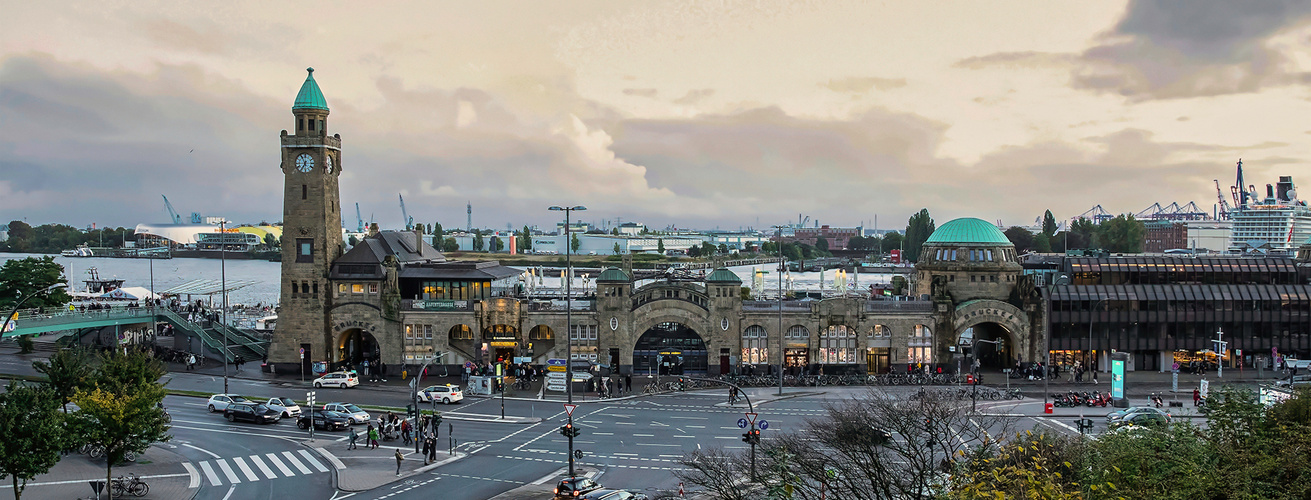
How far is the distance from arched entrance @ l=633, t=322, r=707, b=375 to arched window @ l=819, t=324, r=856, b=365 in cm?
1091

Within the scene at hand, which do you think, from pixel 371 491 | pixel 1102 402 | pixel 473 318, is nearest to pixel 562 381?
pixel 473 318

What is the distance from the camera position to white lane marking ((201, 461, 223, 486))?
149 ft

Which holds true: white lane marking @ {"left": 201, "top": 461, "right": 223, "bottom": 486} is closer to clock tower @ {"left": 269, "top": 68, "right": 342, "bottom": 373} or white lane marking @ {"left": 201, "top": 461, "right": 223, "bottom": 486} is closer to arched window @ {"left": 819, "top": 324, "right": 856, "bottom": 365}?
clock tower @ {"left": 269, "top": 68, "right": 342, "bottom": 373}

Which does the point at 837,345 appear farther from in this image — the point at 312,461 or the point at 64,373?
the point at 64,373

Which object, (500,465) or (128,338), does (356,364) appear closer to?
(128,338)

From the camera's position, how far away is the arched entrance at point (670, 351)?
81.2 metres

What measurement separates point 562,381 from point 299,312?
28.3 m

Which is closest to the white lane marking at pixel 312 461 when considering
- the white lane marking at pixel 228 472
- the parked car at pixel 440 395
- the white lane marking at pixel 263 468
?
the white lane marking at pixel 263 468

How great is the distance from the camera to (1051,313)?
8069 centimetres

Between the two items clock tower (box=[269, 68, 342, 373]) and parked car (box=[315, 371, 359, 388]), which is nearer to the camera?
parked car (box=[315, 371, 359, 388])

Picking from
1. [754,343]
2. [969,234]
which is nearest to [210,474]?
[754,343]

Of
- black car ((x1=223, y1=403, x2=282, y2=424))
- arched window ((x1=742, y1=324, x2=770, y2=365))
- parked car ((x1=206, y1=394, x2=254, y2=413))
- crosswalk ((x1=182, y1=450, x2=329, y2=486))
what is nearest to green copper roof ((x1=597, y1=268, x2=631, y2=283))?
arched window ((x1=742, y1=324, x2=770, y2=365))

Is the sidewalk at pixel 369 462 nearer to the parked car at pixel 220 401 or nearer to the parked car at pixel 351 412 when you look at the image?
the parked car at pixel 351 412

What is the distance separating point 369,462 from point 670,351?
37310mm
